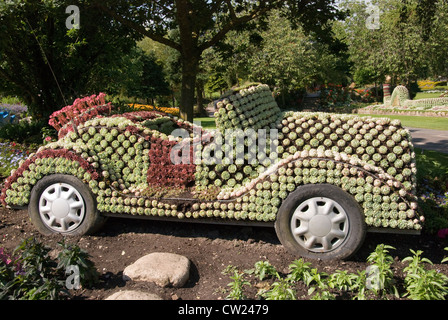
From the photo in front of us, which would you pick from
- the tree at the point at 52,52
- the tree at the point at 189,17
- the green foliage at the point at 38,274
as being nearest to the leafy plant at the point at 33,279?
the green foliage at the point at 38,274

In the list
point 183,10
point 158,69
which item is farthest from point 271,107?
point 158,69

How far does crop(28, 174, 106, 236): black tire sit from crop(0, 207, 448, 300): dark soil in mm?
139

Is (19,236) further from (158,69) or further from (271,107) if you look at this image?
(158,69)

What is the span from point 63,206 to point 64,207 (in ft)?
0.05

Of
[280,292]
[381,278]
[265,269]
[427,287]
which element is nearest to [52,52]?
[265,269]

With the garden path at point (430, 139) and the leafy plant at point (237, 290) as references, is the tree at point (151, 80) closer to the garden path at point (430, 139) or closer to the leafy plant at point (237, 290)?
the garden path at point (430, 139)

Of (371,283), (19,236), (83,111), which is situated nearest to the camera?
(371,283)

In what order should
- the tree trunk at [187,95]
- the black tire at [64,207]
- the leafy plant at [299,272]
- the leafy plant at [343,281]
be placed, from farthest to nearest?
the tree trunk at [187,95] < the black tire at [64,207] < the leafy plant at [299,272] < the leafy plant at [343,281]

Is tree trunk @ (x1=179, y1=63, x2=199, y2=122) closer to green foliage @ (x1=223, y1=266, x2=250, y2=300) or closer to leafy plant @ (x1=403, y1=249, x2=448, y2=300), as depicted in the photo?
green foliage @ (x1=223, y1=266, x2=250, y2=300)

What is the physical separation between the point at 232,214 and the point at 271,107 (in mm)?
1476

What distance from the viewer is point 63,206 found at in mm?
4004

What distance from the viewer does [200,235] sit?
4105 millimetres

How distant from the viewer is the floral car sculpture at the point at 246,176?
3.33m

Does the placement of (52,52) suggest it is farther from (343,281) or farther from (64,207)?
(343,281)
